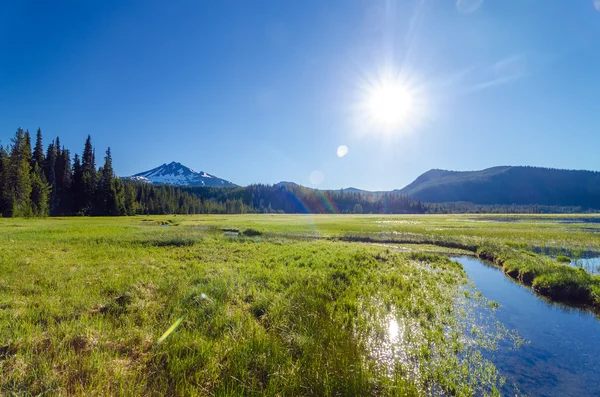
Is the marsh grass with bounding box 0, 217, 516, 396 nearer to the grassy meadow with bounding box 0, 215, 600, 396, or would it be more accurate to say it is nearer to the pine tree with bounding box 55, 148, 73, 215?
the grassy meadow with bounding box 0, 215, 600, 396

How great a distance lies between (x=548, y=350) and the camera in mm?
9172

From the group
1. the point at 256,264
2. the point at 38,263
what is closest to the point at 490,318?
the point at 256,264

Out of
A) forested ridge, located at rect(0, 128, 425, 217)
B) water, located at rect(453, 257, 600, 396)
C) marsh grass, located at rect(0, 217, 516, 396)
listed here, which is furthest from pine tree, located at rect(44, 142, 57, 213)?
water, located at rect(453, 257, 600, 396)

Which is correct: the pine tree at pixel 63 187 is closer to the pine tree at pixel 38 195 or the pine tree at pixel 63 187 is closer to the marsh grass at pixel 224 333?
the pine tree at pixel 38 195

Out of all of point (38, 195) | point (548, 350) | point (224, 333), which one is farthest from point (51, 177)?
point (548, 350)

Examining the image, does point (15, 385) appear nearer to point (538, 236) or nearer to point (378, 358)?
point (378, 358)

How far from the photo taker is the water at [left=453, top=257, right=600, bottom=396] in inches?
290

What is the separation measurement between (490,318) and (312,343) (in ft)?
29.6

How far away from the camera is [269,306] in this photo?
10781 millimetres

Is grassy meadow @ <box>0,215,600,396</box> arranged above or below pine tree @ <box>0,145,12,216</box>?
below

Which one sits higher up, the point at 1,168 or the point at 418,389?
the point at 1,168

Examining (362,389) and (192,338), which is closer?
(362,389)

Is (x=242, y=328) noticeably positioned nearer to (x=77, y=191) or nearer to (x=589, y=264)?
(x=589, y=264)

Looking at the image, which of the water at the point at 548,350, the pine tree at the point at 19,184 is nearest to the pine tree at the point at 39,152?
the pine tree at the point at 19,184
